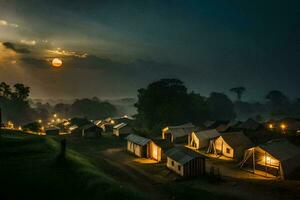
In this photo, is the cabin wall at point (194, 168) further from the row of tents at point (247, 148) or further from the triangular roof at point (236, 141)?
the triangular roof at point (236, 141)

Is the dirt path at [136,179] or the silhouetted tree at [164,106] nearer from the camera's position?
the dirt path at [136,179]

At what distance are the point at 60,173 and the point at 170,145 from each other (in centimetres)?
2442

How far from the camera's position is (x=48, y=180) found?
25500 mm

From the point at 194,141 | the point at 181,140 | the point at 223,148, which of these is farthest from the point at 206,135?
the point at 223,148

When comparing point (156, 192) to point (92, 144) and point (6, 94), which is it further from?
point (6, 94)

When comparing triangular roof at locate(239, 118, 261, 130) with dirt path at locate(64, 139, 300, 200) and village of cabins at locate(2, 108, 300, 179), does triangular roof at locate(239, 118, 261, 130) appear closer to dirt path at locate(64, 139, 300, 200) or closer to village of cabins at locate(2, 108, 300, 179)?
village of cabins at locate(2, 108, 300, 179)

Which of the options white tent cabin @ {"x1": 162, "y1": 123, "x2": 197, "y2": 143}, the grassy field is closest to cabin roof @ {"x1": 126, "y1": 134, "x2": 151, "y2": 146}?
the grassy field

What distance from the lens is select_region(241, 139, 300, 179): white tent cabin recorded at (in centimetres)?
3459

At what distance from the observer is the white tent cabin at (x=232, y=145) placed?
4850cm

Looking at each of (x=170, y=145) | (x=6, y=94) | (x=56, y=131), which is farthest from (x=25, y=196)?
(x=6, y=94)

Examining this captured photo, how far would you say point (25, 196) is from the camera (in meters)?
22.7

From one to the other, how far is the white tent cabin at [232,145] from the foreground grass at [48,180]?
94.3ft

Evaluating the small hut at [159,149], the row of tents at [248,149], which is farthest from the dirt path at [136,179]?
the row of tents at [248,149]

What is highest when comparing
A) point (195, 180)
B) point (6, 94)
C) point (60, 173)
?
point (6, 94)
